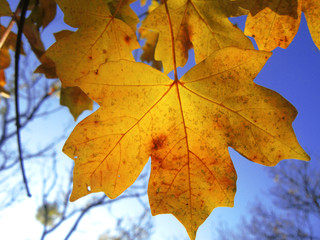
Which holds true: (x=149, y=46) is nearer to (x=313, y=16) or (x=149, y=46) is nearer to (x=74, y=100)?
(x=74, y=100)

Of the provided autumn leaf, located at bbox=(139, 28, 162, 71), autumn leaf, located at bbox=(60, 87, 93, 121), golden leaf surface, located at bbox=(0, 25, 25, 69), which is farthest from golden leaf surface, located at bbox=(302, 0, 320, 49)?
autumn leaf, located at bbox=(139, 28, 162, 71)

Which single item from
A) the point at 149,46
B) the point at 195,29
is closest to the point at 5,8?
the point at 195,29

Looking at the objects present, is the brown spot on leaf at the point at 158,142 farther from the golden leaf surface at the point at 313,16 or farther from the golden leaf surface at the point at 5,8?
the golden leaf surface at the point at 5,8

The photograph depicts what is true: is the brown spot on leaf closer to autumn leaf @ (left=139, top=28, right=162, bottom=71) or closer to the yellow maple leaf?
the yellow maple leaf

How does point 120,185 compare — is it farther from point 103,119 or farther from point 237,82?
point 237,82

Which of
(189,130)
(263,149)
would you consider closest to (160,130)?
(189,130)

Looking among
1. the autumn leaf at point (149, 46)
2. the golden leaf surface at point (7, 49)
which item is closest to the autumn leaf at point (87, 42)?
the golden leaf surface at point (7, 49)
